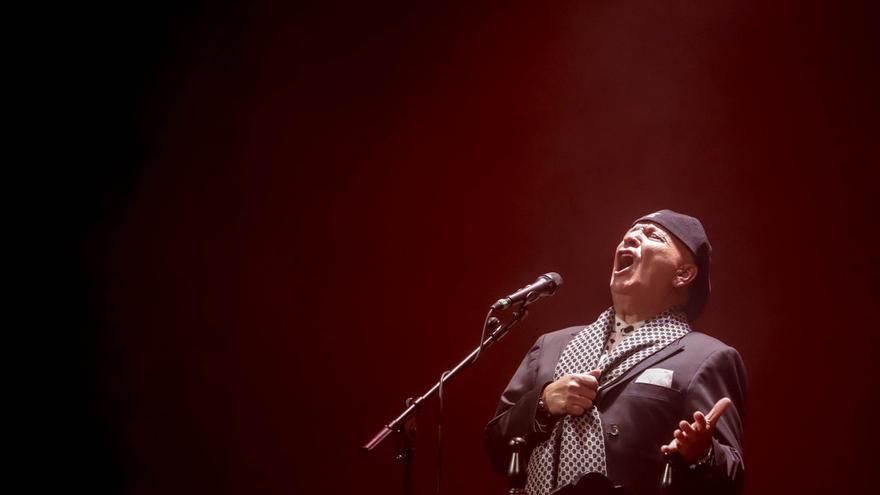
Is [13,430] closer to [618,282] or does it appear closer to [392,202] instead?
[392,202]

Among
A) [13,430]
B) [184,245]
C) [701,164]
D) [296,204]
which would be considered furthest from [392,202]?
[13,430]

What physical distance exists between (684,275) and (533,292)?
1.67 feet

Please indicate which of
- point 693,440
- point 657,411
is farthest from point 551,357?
point 693,440

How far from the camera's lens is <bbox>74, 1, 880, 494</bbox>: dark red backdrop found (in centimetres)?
276

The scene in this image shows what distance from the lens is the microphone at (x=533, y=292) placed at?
79.8 inches

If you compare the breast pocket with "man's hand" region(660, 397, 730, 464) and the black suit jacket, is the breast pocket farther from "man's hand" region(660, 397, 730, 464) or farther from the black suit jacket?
"man's hand" region(660, 397, 730, 464)

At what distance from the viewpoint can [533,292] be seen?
2.10 metres

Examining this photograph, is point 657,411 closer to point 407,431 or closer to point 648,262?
point 648,262

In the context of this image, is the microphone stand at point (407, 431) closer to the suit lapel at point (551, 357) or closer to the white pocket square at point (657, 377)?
the suit lapel at point (551, 357)

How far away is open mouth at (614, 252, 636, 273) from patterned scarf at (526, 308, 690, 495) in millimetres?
151

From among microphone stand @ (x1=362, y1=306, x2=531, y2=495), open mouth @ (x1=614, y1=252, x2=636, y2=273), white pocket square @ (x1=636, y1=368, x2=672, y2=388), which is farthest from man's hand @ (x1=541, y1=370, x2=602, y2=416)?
open mouth @ (x1=614, y1=252, x2=636, y2=273)

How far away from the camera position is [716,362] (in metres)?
2.03

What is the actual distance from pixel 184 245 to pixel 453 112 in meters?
1.29

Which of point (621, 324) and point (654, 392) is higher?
point (621, 324)
